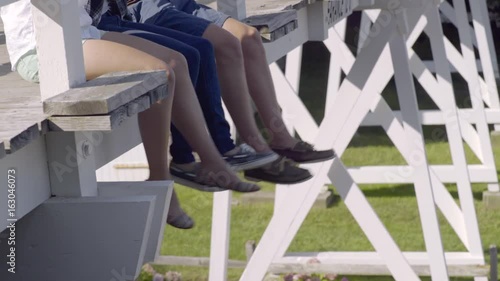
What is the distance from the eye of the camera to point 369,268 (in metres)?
8.34

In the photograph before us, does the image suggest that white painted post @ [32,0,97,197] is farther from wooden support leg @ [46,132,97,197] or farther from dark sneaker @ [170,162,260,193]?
dark sneaker @ [170,162,260,193]

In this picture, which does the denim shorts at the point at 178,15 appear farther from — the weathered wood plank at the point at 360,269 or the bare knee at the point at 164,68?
the weathered wood plank at the point at 360,269

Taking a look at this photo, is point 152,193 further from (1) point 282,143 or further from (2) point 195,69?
(1) point 282,143

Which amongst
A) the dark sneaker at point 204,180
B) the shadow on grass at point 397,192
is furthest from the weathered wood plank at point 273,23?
the shadow on grass at point 397,192

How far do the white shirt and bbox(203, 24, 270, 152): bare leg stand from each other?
1.98ft

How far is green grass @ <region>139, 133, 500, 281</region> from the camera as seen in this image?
32.2ft

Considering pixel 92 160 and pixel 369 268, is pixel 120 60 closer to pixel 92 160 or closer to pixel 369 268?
pixel 92 160

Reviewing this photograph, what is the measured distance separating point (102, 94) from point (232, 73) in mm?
1240

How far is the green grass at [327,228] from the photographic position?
9.82m

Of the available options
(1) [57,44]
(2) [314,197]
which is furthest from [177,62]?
(2) [314,197]

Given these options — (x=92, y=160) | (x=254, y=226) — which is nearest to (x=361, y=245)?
(x=254, y=226)

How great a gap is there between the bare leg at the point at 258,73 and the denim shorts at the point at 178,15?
0.29 ft

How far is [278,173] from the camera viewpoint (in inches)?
162

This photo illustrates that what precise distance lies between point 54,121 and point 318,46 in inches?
649
